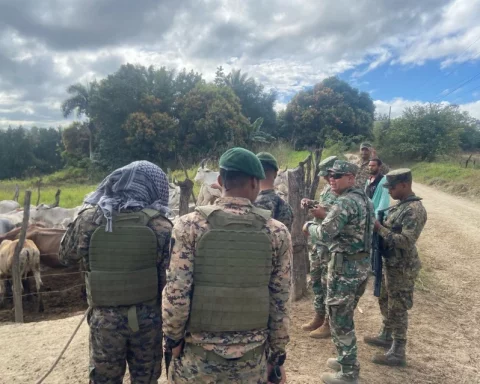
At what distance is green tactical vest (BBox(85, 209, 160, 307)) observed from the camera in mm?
2242

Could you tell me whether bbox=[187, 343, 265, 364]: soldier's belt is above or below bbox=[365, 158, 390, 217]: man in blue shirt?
below

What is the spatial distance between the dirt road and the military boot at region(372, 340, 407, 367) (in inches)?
2.4

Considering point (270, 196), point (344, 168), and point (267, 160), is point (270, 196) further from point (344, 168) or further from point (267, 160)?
point (344, 168)

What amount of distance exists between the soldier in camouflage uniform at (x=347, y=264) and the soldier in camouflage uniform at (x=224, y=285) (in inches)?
51.0

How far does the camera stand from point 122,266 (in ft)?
7.46

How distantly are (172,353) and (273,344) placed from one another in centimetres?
54

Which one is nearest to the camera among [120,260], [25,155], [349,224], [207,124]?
[120,260]

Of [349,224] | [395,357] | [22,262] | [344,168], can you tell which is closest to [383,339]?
[395,357]

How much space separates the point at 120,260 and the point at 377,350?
307cm

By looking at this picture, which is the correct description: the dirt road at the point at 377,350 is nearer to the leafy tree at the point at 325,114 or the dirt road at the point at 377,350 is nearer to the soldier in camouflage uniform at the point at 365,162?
the soldier in camouflage uniform at the point at 365,162

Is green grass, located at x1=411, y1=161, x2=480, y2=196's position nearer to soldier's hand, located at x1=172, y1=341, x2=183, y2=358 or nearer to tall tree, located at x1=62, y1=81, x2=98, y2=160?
soldier's hand, located at x1=172, y1=341, x2=183, y2=358

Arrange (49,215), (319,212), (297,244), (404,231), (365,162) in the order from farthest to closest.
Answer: (49,215)
(365,162)
(297,244)
(404,231)
(319,212)

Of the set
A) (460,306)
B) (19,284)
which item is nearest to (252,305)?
(460,306)

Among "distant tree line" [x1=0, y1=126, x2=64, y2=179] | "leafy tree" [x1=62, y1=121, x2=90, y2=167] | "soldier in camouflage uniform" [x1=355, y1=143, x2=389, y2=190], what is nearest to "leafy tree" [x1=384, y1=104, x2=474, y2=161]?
"soldier in camouflage uniform" [x1=355, y1=143, x2=389, y2=190]
